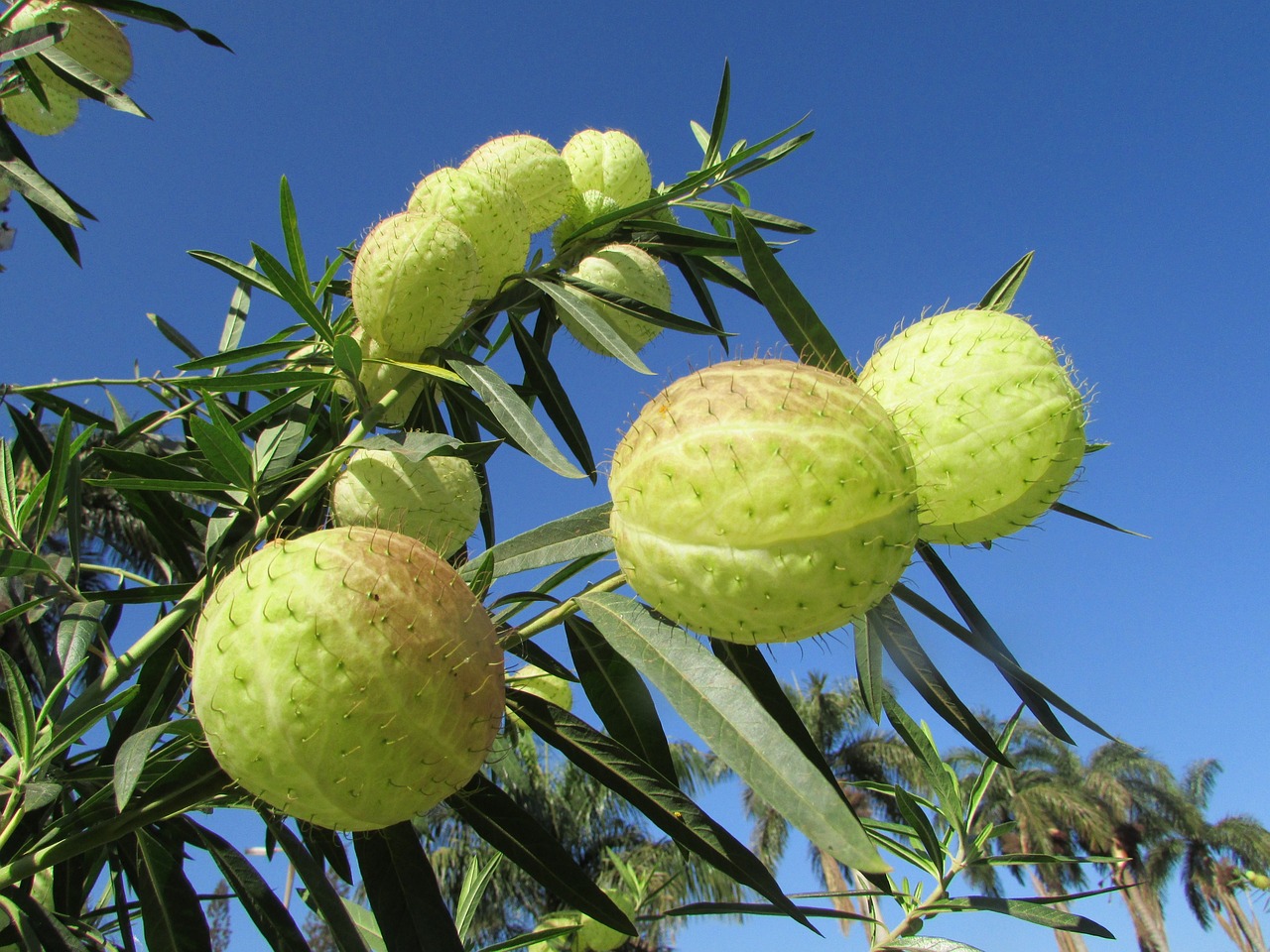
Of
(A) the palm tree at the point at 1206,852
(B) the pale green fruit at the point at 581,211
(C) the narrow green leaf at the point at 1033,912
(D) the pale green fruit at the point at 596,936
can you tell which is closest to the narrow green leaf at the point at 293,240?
(B) the pale green fruit at the point at 581,211

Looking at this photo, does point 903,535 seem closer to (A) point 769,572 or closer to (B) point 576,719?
(A) point 769,572

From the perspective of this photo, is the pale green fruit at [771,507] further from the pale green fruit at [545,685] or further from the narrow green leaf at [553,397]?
the narrow green leaf at [553,397]

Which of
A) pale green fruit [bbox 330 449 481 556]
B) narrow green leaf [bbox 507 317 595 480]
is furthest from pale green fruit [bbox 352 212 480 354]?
narrow green leaf [bbox 507 317 595 480]

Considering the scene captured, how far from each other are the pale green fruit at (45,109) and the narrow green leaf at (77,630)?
1530 millimetres

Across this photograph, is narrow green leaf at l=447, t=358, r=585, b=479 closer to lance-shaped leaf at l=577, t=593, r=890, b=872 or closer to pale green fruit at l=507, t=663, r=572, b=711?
lance-shaped leaf at l=577, t=593, r=890, b=872

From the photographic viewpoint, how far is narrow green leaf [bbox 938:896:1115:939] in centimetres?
128

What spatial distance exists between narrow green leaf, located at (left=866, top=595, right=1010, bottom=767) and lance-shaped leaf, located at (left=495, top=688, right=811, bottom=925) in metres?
0.34

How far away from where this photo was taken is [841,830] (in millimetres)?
628

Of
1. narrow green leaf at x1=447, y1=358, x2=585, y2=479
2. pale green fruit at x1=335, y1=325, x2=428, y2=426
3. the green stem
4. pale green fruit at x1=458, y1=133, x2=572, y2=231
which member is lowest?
the green stem

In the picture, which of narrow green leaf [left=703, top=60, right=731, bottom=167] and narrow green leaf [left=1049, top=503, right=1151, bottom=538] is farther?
narrow green leaf [left=703, top=60, right=731, bottom=167]

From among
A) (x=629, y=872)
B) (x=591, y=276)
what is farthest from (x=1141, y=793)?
(x=591, y=276)

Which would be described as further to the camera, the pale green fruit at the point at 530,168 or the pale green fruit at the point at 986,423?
the pale green fruit at the point at 530,168

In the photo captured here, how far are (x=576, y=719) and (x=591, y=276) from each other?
1065mm

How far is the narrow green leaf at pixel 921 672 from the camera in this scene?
1.09 m
